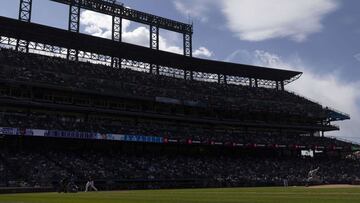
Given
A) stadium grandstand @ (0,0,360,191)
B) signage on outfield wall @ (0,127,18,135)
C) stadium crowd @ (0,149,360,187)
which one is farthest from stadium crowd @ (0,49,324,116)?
stadium crowd @ (0,149,360,187)

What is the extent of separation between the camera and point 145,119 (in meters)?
77.0

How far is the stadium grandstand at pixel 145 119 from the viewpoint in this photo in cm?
6028

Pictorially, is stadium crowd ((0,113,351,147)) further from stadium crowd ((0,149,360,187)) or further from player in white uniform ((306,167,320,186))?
player in white uniform ((306,167,320,186))

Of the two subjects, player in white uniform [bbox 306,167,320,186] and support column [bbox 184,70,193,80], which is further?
A: support column [bbox 184,70,193,80]

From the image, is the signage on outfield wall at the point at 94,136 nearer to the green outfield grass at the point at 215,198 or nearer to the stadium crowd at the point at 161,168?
the stadium crowd at the point at 161,168

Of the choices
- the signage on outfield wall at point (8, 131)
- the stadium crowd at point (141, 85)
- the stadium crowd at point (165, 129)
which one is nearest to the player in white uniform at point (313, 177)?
the stadium crowd at point (165, 129)

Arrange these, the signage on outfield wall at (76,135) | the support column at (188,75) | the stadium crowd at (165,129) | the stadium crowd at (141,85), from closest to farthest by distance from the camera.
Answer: the signage on outfield wall at (76,135) → the stadium crowd at (165,129) → the stadium crowd at (141,85) → the support column at (188,75)

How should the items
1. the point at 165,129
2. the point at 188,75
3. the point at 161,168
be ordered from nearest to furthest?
the point at 161,168 < the point at 165,129 < the point at 188,75

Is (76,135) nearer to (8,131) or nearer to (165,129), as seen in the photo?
(8,131)

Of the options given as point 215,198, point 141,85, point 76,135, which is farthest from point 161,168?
point 215,198

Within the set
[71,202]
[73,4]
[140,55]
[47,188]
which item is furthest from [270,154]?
[71,202]

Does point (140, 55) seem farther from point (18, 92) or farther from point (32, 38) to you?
point (18, 92)

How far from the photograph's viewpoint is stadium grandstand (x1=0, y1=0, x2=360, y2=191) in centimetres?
6028

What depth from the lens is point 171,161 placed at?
2793 inches
